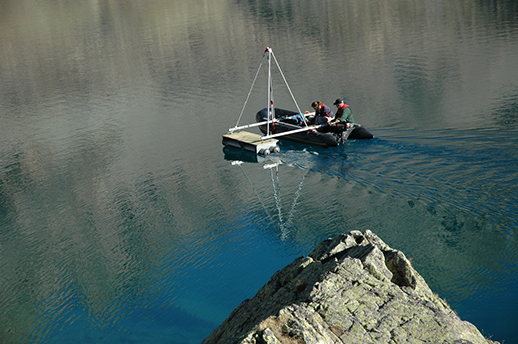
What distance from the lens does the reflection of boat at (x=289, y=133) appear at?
21594 mm

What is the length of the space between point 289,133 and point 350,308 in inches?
637

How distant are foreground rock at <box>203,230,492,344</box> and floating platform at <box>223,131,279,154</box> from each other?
1380cm

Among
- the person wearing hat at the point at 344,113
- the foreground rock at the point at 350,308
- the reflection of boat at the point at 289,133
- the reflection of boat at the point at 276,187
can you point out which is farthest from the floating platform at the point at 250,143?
the foreground rock at the point at 350,308

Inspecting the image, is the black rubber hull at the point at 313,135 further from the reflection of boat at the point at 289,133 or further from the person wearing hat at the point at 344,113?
the person wearing hat at the point at 344,113

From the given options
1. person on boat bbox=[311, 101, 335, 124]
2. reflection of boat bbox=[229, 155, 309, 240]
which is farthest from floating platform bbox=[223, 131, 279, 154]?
person on boat bbox=[311, 101, 335, 124]

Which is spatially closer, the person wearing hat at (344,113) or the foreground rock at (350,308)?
the foreground rock at (350,308)

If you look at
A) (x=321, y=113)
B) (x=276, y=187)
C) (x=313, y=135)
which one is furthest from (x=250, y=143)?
(x=276, y=187)

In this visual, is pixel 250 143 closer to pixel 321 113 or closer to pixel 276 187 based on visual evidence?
pixel 321 113

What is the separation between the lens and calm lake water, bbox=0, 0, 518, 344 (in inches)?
487

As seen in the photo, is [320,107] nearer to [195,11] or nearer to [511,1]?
[511,1]

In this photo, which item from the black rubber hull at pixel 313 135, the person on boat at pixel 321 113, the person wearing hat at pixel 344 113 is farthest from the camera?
the person on boat at pixel 321 113

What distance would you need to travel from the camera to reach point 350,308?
710cm

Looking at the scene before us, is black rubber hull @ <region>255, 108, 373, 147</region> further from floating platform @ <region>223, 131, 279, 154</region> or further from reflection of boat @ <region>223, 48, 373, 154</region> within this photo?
floating platform @ <region>223, 131, 279, 154</region>

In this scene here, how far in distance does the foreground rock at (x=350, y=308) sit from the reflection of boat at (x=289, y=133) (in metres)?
13.3
